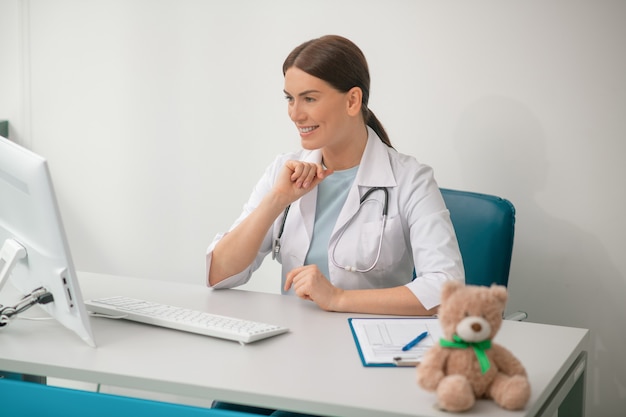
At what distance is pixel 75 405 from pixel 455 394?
0.71m

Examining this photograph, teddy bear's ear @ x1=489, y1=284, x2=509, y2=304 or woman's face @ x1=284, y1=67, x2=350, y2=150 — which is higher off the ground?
woman's face @ x1=284, y1=67, x2=350, y2=150

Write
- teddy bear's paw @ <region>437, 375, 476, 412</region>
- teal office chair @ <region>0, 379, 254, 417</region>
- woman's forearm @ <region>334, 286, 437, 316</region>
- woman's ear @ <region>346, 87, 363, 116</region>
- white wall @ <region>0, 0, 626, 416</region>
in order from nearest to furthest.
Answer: teddy bear's paw @ <region>437, 375, 476, 412</region>, teal office chair @ <region>0, 379, 254, 417</region>, woman's forearm @ <region>334, 286, 437, 316</region>, woman's ear @ <region>346, 87, 363, 116</region>, white wall @ <region>0, 0, 626, 416</region>

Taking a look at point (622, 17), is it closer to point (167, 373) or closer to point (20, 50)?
point (167, 373)

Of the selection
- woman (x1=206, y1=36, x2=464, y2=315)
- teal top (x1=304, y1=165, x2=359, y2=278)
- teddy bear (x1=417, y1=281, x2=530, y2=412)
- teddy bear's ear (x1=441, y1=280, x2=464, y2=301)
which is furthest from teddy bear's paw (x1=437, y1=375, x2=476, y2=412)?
teal top (x1=304, y1=165, x2=359, y2=278)

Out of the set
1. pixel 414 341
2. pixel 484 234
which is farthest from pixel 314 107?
pixel 414 341

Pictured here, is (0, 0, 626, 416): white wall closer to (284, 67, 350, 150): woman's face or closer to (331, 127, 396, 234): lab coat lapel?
(331, 127, 396, 234): lab coat lapel

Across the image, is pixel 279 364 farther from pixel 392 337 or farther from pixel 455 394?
pixel 455 394

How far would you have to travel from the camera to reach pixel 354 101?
85.1 inches

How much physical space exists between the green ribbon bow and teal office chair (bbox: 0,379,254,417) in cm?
37

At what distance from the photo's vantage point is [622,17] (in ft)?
8.25

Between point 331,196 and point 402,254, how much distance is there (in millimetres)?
248

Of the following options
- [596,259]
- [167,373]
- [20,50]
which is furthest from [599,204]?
[20,50]

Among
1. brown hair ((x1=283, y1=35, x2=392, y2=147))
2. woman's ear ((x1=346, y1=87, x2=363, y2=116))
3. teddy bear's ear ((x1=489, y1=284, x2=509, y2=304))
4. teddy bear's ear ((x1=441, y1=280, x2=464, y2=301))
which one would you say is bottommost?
teddy bear's ear ((x1=441, y1=280, x2=464, y2=301))

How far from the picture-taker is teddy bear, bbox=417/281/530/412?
4.31 ft
